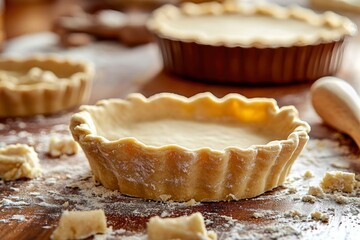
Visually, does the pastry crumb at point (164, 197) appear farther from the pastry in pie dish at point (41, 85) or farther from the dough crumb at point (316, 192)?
the pastry in pie dish at point (41, 85)

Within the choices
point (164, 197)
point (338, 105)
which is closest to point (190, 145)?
point (164, 197)

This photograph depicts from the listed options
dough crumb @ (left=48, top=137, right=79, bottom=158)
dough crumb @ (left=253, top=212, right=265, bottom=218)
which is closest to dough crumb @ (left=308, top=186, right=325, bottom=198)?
dough crumb @ (left=253, top=212, right=265, bottom=218)

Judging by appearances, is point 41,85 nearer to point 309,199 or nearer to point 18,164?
point 18,164

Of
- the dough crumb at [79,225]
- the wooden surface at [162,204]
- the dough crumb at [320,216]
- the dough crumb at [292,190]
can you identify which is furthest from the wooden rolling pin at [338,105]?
the dough crumb at [79,225]

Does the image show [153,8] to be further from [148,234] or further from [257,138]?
[148,234]

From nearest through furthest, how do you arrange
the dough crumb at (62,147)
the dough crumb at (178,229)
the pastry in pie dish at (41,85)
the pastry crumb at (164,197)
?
the dough crumb at (178,229)
the pastry crumb at (164,197)
the dough crumb at (62,147)
the pastry in pie dish at (41,85)

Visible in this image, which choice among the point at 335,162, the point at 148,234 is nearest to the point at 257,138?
the point at 335,162
